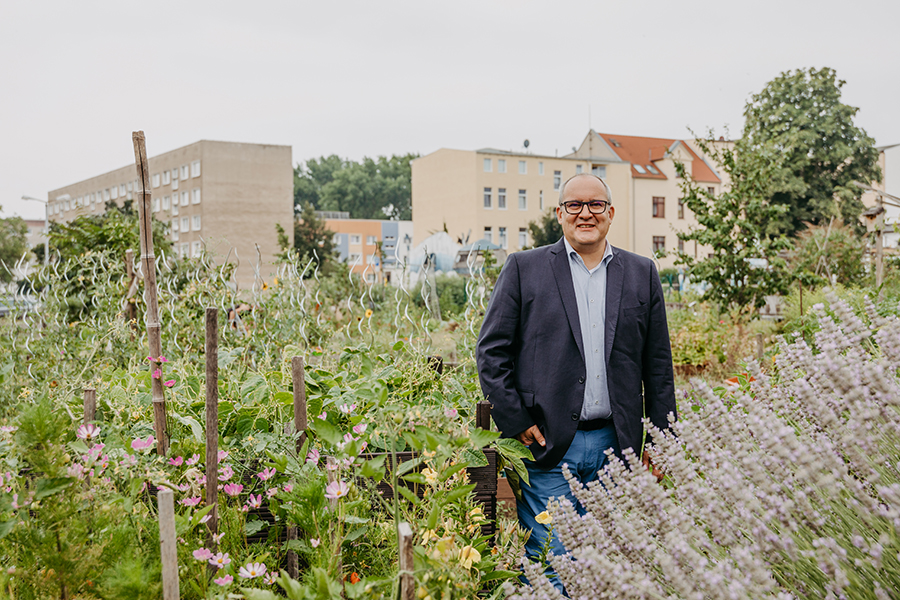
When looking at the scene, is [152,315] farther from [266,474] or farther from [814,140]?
[814,140]

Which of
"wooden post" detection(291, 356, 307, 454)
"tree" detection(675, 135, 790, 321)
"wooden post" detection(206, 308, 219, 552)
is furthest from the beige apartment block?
"wooden post" detection(206, 308, 219, 552)

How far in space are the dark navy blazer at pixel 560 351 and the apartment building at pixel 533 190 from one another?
1443 inches

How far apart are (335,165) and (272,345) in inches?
2903

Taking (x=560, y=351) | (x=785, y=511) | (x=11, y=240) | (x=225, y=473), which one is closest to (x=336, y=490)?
(x=225, y=473)

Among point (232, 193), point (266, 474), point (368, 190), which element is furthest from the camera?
point (368, 190)

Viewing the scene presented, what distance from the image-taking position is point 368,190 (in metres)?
69.6

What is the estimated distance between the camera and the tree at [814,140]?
1300 inches

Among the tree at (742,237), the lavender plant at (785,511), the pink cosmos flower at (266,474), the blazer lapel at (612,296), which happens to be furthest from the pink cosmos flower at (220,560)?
the tree at (742,237)

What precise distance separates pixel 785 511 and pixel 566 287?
5.16 feet

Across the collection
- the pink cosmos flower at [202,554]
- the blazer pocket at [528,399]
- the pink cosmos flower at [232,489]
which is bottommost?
the pink cosmos flower at [202,554]

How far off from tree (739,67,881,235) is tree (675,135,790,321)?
25.3 metres

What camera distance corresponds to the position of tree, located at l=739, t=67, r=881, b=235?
108 feet

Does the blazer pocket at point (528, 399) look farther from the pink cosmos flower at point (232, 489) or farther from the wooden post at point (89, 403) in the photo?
the wooden post at point (89, 403)

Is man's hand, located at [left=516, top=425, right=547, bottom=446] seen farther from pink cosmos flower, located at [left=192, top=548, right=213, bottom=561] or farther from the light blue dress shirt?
pink cosmos flower, located at [left=192, top=548, right=213, bottom=561]
